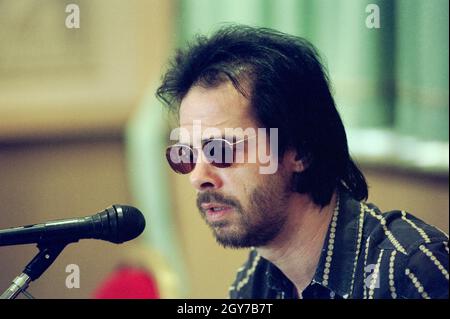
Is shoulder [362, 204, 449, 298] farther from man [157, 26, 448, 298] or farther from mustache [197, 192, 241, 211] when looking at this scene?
mustache [197, 192, 241, 211]

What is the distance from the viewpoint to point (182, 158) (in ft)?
5.01

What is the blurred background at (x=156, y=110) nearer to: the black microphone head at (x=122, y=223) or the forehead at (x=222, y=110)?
the forehead at (x=222, y=110)

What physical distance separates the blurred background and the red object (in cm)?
4

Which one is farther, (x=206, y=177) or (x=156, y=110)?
(x=156, y=110)

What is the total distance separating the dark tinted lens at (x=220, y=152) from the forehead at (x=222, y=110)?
0.03m

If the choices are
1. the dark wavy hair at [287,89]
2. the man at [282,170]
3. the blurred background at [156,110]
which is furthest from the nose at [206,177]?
the blurred background at [156,110]

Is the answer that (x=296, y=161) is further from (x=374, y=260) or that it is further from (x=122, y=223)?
(x=122, y=223)

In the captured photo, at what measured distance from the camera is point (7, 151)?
2668mm

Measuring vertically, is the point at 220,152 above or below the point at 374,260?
above

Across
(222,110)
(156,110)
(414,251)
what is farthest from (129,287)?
(414,251)

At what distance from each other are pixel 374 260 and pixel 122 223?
0.49 metres
